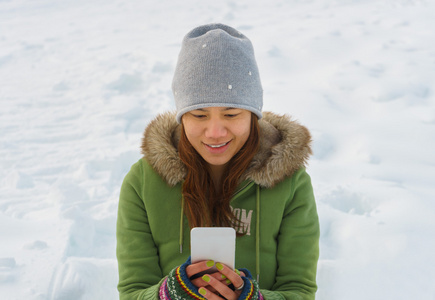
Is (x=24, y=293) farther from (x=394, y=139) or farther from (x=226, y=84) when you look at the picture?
(x=394, y=139)

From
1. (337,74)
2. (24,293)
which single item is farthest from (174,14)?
(24,293)

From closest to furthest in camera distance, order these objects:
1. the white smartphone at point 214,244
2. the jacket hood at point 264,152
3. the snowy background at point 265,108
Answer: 1. the white smartphone at point 214,244
2. the jacket hood at point 264,152
3. the snowy background at point 265,108

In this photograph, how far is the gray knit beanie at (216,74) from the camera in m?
1.46

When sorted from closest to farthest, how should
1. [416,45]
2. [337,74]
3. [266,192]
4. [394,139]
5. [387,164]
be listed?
[266,192] → [387,164] → [394,139] → [337,74] → [416,45]

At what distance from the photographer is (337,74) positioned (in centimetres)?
545

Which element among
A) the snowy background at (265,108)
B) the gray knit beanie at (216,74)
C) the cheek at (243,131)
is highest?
the gray knit beanie at (216,74)

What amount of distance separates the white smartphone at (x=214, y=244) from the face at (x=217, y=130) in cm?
30

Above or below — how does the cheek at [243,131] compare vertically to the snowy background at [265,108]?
above

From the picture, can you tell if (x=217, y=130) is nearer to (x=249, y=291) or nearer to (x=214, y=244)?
(x=214, y=244)

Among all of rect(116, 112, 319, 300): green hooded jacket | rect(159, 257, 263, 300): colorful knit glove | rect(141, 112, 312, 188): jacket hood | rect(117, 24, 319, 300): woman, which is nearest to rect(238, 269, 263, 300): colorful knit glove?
rect(159, 257, 263, 300): colorful knit glove

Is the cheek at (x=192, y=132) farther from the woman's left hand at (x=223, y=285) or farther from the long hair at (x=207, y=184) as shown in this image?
the woman's left hand at (x=223, y=285)

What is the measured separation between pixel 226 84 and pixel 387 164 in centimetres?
260

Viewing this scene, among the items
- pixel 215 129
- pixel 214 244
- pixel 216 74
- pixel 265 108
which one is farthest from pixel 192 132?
pixel 265 108

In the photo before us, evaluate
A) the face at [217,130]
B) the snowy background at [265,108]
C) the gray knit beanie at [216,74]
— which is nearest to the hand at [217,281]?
the face at [217,130]
